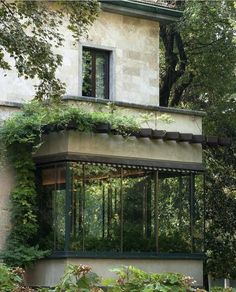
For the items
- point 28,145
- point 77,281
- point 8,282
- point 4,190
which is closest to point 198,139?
point 28,145

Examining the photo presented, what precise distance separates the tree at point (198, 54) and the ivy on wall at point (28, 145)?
22.0ft

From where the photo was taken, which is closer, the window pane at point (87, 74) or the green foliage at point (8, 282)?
the green foliage at point (8, 282)

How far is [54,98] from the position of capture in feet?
56.0

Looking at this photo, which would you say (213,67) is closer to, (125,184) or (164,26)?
(164,26)

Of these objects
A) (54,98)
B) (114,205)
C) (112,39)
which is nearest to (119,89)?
(112,39)

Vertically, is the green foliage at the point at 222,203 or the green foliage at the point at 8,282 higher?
the green foliage at the point at 222,203

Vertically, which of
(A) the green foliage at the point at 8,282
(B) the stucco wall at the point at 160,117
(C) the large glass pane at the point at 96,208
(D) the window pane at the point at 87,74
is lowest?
(A) the green foliage at the point at 8,282

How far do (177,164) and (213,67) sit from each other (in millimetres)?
6668

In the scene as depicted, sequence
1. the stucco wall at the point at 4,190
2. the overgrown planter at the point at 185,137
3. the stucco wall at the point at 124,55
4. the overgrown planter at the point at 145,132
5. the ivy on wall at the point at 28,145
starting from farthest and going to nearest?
the stucco wall at the point at 124,55 → the overgrown planter at the point at 185,137 → the overgrown planter at the point at 145,132 → the stucco wall at the point at 4,190 → the ivy on wall at the point at 28,145

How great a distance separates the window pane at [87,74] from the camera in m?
23.9

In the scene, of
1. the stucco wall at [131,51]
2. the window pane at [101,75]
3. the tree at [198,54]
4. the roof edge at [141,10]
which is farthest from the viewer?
the tree at [198,54]

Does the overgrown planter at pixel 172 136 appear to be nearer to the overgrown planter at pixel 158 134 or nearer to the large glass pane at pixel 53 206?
the overgrown planter at pixel 158 134

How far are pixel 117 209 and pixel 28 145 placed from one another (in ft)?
8.83

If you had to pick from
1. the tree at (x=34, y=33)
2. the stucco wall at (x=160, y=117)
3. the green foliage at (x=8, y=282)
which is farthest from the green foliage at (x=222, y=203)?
the green foliage at (x=8, y=282)
